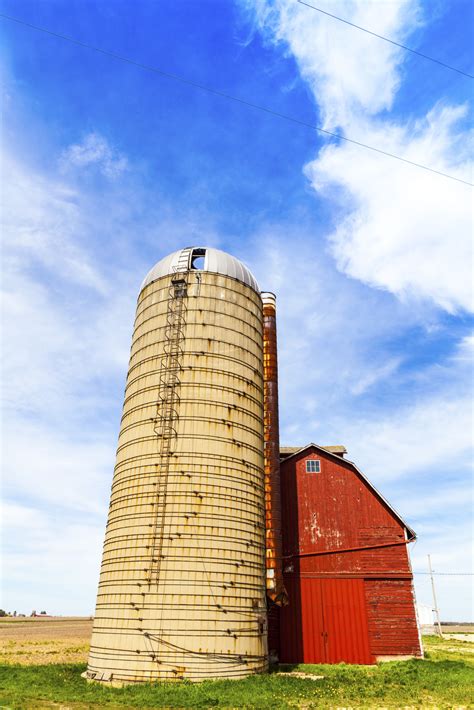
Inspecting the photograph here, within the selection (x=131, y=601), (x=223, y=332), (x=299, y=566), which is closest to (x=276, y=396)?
(x=223, y=332)

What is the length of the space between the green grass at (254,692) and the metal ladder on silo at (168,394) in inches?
143

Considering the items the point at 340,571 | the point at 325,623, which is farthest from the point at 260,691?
the point at 340,571

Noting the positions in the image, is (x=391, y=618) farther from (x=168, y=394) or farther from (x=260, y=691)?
(x=168, y=394)

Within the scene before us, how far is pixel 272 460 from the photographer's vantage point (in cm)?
2273

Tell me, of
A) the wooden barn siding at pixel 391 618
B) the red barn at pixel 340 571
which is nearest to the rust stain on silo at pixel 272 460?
the red barn at pixel 340 571

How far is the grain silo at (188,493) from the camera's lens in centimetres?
1705

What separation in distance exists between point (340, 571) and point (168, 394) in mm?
13320

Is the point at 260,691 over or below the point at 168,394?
below

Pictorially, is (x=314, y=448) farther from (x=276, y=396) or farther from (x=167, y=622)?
(x=167, y=622)

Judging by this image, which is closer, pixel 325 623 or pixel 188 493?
pixel 188 493

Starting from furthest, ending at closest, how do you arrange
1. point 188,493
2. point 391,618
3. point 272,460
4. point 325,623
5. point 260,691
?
1. point 325,623
2. point 391,618
3. point 272,460
4. point 188,493
5. point 260,691

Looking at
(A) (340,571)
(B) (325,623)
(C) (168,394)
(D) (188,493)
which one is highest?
(C) (168,394)

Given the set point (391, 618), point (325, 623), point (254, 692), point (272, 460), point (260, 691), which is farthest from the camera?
point (325, 623)

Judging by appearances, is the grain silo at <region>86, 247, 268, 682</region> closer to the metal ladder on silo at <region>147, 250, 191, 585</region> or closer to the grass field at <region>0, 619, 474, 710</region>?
the metal ladder on silo at <region>147, 250, 191, 585</region>
